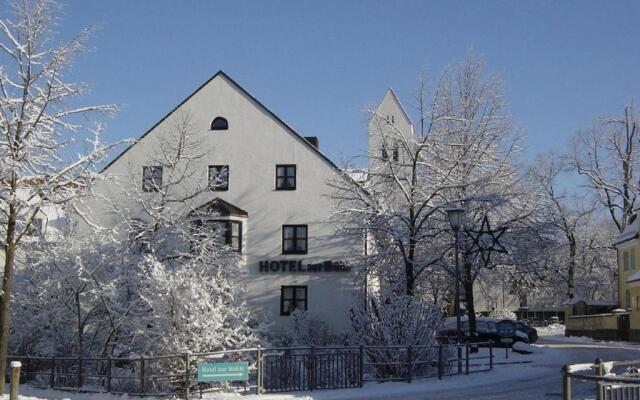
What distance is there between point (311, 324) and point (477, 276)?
29.7ft

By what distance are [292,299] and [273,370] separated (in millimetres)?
17244

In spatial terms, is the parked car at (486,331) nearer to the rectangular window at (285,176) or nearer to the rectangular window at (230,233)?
the rectangular window at (285,176)

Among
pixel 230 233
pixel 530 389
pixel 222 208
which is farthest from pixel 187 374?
pixel 222 208

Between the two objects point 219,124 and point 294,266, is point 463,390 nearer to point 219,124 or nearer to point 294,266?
point 294,266

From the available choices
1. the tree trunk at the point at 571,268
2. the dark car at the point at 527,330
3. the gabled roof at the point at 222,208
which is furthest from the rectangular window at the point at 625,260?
the gabled roof at the point at 222,208

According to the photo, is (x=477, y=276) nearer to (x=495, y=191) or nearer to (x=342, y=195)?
(x=495, y=191)

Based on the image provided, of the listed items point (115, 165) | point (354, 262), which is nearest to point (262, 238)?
point (354, 262)

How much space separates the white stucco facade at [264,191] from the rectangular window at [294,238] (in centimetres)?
21

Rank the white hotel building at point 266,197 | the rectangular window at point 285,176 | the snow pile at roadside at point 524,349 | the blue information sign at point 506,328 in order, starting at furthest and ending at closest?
the rectangular window at point 285,176, the blue information sign at point 506,328, the white hotel building at point 266,197, the snow pile at roadside at point 524,349

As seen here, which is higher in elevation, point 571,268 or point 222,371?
point 571,268

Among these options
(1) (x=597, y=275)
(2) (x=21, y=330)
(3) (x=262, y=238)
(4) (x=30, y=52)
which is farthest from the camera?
(1) (x=597, y=275)

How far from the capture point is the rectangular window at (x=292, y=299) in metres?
35.4

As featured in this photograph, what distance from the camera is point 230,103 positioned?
3703cm

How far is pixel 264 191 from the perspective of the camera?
119 feet
